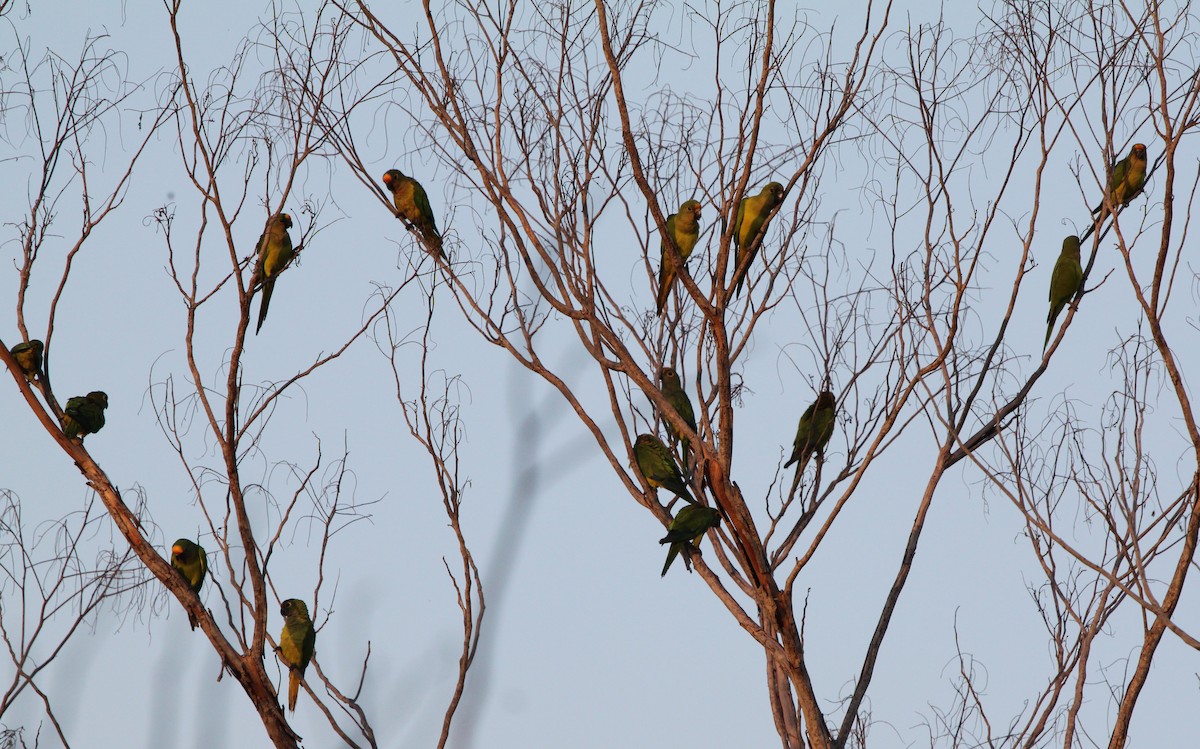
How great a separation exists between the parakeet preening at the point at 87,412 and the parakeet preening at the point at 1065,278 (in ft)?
14.1

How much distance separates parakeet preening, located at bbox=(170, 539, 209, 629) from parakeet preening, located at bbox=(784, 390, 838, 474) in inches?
104

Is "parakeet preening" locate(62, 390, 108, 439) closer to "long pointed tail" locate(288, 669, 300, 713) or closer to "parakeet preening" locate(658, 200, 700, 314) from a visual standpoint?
"long pointed tail" locate(288, 669, 300, 713)

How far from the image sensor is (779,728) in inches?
151

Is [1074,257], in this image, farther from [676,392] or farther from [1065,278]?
[676,392]

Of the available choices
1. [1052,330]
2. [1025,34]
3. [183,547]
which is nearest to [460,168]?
[1025,34]

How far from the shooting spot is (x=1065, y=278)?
4.42 meters

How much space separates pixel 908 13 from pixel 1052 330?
5.88 feet

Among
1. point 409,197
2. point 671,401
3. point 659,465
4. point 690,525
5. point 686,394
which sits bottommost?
point 690,525

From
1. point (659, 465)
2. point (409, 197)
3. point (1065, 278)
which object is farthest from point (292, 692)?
point (1065, 278)

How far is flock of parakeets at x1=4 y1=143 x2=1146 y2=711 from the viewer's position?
3789mm

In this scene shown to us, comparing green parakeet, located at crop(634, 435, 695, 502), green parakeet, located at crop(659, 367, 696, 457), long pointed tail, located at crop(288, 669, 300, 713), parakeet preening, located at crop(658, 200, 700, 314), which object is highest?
parakeet preening, located at crop(658, 200, 700, 314)

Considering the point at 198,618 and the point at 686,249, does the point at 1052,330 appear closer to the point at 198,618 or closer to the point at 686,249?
the point at 686,249

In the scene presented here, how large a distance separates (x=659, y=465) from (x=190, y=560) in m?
2.17

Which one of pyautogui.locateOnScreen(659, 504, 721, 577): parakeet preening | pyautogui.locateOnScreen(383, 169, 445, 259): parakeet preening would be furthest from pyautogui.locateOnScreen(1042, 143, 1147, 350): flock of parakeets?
pyautogui.locateOnScreen(383, 169, 445, 259): parakeet preening
